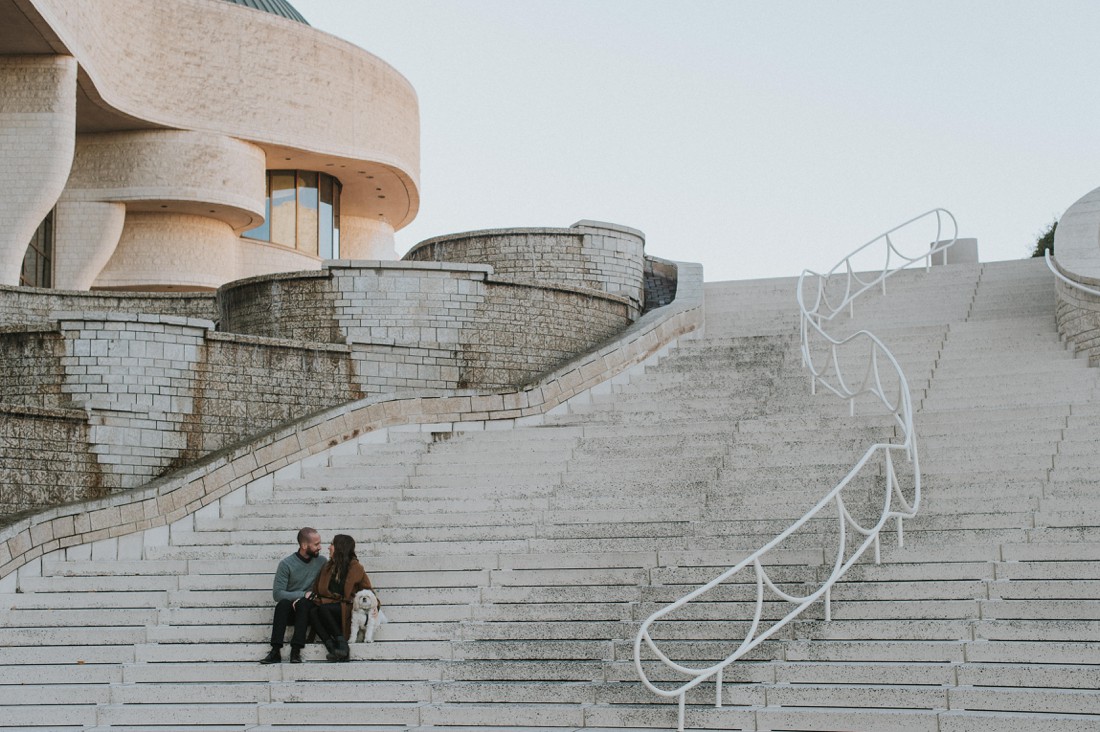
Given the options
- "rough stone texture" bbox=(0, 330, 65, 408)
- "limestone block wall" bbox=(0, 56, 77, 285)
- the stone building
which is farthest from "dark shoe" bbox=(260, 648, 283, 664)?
"limestone block wall" bbox=(0, 56, 77, 285)

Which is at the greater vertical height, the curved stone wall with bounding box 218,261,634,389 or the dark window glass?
the dark window glass

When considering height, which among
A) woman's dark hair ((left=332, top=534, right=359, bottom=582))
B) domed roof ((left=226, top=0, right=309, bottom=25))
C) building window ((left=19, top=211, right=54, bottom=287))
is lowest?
woman's dark hair ((left=332, top=534, right=359, bottom=582))

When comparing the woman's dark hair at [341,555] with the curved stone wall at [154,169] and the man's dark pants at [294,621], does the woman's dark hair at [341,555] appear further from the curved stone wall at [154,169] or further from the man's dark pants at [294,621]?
the curved stone wall at [154,169]

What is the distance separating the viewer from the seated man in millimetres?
8758

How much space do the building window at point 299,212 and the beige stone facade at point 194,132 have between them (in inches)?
15.9

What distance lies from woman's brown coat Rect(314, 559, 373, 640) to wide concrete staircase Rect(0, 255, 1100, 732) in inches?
10.2

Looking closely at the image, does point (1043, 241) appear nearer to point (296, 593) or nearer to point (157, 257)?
point (157, 257)

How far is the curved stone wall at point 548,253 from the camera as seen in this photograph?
58.0 ft

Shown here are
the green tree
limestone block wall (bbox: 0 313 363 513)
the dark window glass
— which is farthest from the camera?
the dark window glass

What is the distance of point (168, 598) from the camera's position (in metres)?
9.74

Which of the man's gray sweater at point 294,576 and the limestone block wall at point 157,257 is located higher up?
the limestone block wall at point 157,257

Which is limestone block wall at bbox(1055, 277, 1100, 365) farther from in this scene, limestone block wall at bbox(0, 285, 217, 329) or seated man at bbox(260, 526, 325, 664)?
limestone block wall at bbox(0, 285, 217, 329)

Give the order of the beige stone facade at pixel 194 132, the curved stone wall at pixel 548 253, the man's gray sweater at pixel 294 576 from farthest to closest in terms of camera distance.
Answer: the beige stone facade at pixel 194 132, the curved stone wall at pixel 548 253, the man's gray sweater at pixel 294 576

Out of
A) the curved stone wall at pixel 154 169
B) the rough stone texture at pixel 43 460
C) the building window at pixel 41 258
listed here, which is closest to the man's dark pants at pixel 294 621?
the rough stone texture at pixel 43 460
